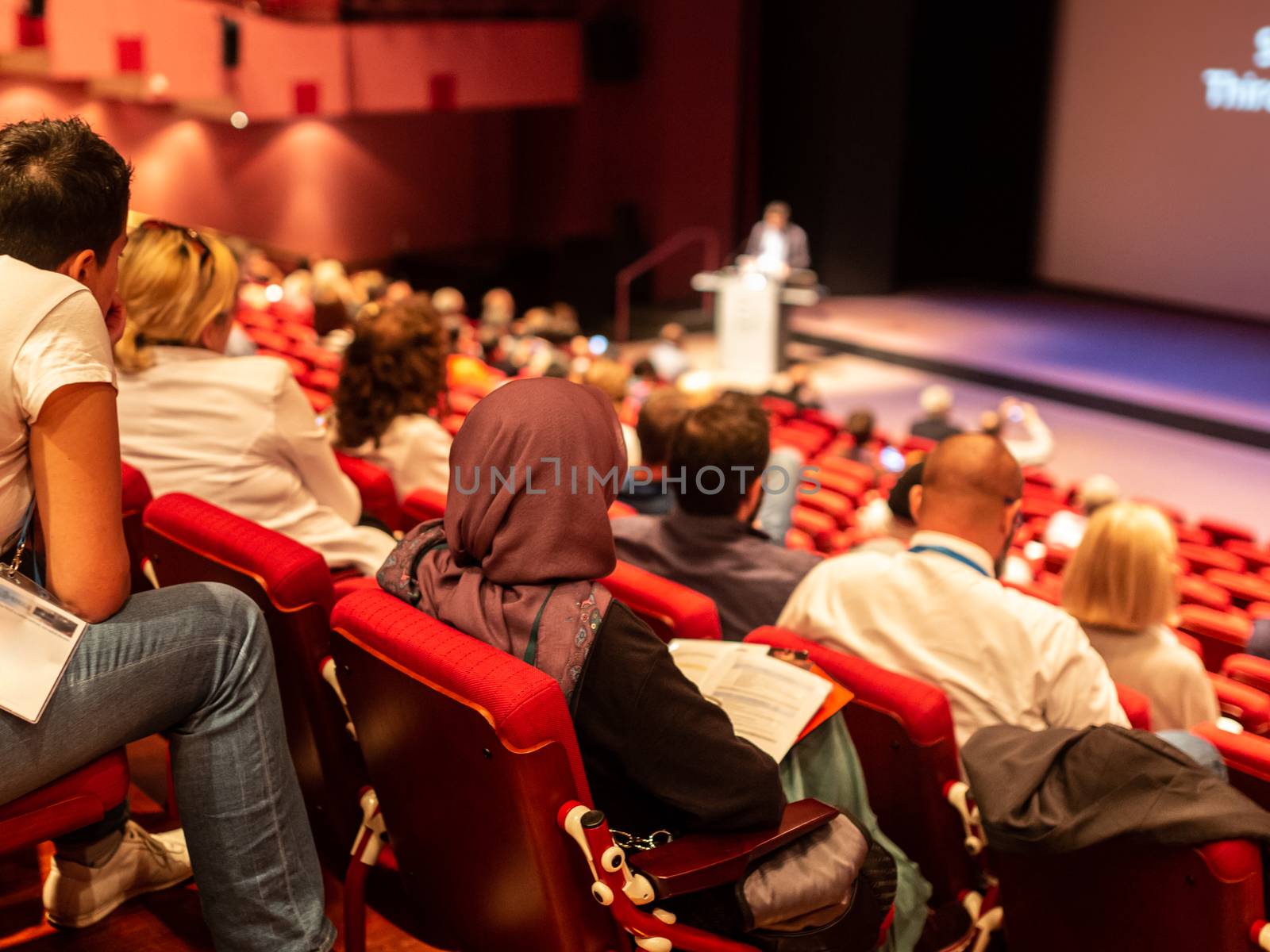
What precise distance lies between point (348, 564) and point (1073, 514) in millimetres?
3473

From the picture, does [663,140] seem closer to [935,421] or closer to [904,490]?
[935,421]

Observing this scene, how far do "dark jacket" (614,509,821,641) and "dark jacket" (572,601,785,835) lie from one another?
1008mm

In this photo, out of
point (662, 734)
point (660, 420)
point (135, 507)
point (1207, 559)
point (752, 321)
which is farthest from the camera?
point (752, 321)

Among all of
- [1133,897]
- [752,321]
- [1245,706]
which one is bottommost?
[752,321]

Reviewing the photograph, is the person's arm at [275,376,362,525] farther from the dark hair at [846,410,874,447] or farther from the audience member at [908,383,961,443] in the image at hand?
the audience member at [908,383,961,443]

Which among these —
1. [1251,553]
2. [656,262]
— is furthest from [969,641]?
[656,262]

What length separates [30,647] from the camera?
1497 mm

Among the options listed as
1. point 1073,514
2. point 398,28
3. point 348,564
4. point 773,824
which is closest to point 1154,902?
point 773,824

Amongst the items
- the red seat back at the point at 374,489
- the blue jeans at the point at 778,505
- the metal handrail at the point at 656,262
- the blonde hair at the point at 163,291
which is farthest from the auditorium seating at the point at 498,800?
the metal handrail at the point at 656,262

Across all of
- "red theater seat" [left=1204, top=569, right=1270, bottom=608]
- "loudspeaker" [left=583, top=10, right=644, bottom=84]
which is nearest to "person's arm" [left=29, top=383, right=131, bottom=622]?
"red theater seat" [left=1204, top=569, right=1270, bottom=608]

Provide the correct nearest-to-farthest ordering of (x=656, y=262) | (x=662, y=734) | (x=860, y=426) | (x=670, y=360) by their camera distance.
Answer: (x=662, y=734)
(x=860, y=426)
(x=670, y=360)
(x=656, y=262)

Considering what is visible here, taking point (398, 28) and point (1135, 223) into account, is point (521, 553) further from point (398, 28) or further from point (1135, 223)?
point (1135, 223)

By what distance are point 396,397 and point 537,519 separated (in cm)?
157

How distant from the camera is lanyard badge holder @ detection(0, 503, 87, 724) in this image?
1482mm
